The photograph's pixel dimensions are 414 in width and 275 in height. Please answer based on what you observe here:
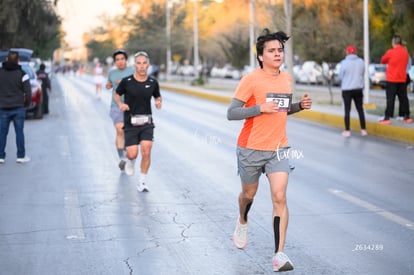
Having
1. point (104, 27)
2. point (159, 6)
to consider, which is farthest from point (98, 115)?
point (104, 27)

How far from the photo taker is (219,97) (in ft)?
117

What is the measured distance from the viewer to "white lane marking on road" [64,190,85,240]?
8.25 metres

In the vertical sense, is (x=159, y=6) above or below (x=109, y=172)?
above

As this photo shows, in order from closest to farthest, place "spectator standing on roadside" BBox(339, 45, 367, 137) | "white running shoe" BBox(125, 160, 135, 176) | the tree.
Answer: "white running shoe" BBox(125, 160, 135, 176) < "spectator standing on roadside" BBox(339, 45, 367, 137) < the tree

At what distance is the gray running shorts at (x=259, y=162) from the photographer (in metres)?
6.84

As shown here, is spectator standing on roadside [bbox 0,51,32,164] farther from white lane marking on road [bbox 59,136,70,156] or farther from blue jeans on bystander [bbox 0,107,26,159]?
white lane marking on road [bbox 59,136,70,156]

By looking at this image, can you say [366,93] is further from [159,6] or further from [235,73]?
[235,73]

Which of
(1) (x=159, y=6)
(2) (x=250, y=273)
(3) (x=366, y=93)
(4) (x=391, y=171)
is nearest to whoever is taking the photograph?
(2) (x=250, y=273)

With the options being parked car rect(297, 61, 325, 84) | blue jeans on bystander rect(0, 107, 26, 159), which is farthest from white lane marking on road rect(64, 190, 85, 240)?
parked car rect(297, 61, 325, 84)

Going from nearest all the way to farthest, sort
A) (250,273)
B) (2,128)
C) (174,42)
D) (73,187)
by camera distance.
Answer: (250,273), (73,187), (2,128), (174,42)

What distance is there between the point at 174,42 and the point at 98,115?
138 feet

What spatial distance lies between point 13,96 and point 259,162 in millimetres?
7916

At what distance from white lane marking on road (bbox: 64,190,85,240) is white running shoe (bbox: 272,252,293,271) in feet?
7.36

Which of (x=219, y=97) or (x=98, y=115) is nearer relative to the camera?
(x=98, y=115)
